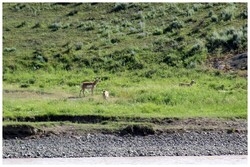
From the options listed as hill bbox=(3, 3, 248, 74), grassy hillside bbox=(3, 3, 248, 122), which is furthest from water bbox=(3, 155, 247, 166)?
hill bbox=(3, 3, 248, 74)

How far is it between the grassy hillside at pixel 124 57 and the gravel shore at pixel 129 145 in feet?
4.85

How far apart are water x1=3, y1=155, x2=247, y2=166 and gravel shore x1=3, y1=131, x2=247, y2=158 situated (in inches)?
17.4

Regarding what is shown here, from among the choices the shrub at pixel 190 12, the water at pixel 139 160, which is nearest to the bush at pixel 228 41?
the shrub at pixel 190 12

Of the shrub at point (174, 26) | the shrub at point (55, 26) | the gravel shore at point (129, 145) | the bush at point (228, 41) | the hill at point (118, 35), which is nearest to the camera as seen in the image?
the gravel shore at point (129, 145)

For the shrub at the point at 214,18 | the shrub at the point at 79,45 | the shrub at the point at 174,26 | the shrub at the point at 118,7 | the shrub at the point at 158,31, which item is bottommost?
the shrub at the point at 79,45

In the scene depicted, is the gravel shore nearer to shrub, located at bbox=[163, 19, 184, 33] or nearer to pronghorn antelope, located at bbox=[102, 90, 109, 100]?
pronghorn antelope, located at bbox=[102, 90, 109, 100]

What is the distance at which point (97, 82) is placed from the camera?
23906 mm

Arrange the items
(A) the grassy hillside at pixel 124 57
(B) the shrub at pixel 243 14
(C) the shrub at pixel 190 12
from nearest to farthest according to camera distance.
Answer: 1. (A) the grassy hillside at pixel 124 57
2. (B) the shrub at pixel 243 14
3. (C) the shrub at pixel 190 12

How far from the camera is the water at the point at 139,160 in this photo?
42.8 ft

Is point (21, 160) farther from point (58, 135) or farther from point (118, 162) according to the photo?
point (58, 135)

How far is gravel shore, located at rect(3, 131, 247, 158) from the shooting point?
14.5 metres

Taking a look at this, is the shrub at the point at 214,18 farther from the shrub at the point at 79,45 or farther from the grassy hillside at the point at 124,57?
the shrub at the point at 79,45

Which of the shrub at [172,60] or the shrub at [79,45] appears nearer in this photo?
the shrub at [172,60]

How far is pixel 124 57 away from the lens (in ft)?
99.3
